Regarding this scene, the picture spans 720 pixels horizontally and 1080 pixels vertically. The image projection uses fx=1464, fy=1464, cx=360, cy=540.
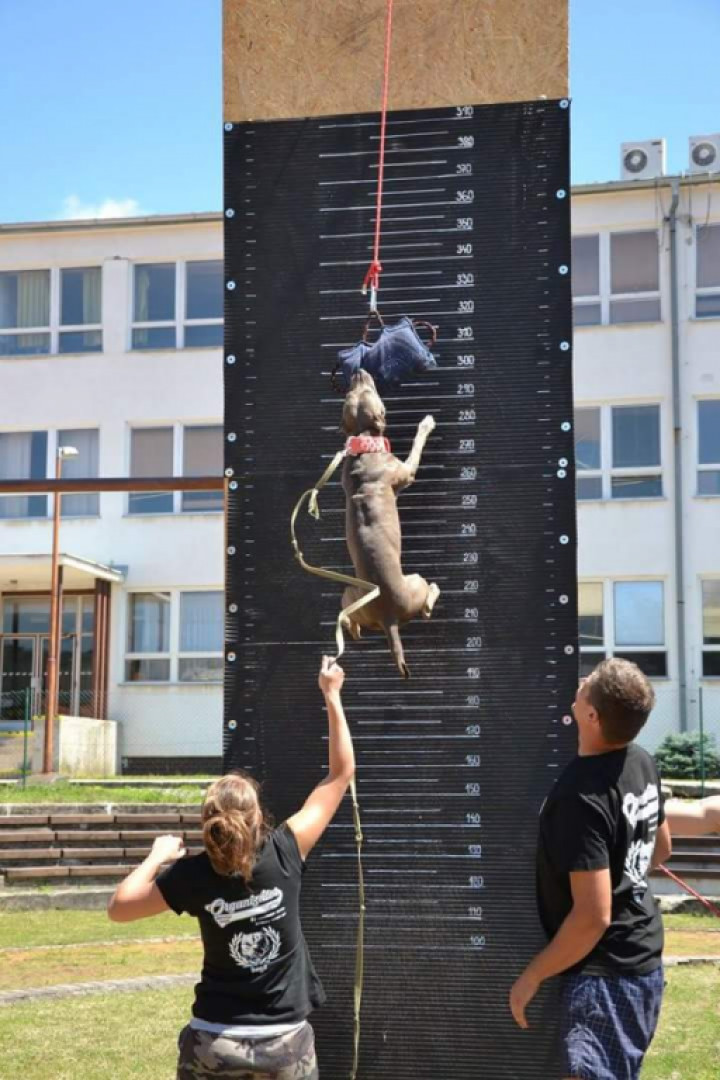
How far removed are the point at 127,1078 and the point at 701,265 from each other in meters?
21.4

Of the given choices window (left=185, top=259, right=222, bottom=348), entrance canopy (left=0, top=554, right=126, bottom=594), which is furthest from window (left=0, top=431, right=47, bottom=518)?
window (left=185, top=259, right=222, bottom=348)

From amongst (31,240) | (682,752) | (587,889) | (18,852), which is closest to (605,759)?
(587,889)

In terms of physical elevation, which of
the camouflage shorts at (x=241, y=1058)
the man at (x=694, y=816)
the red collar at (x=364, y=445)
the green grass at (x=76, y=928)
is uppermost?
the red collar at (x=364, y=445)

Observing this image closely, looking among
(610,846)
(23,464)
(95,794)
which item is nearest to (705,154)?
(23,464)

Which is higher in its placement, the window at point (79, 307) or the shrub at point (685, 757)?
the window at point (79, 307)

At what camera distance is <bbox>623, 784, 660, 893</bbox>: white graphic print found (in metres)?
3.86

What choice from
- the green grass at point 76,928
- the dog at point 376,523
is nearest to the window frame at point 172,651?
the green grass at point 76,928

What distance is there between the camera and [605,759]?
391 cm

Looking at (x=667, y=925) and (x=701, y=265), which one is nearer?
(x=667, y=925)

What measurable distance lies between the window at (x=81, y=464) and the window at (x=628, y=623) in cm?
918

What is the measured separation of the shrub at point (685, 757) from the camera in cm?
2183

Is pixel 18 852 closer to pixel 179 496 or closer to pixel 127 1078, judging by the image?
pixel 127 1078

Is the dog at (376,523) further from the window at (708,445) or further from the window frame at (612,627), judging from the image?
the window at (708,445)

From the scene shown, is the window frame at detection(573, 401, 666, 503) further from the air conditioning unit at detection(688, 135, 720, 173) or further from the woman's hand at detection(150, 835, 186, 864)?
the woman's hand at detection(150, 835, 186, 864)
